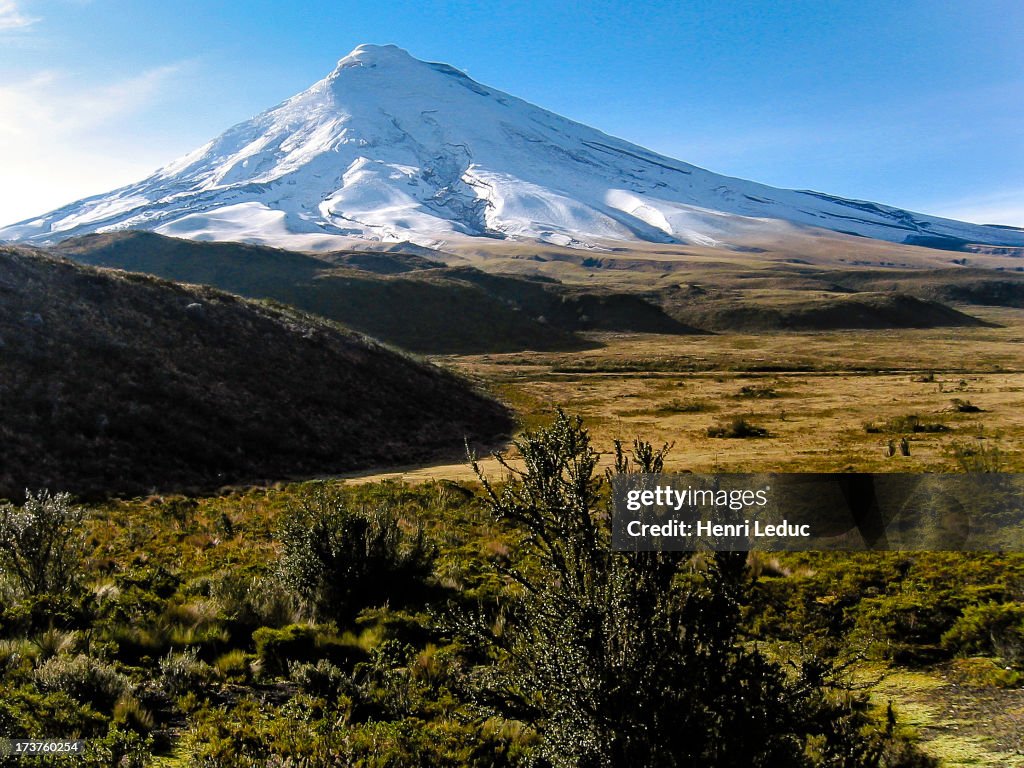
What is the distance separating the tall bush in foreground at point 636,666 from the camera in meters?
3.60

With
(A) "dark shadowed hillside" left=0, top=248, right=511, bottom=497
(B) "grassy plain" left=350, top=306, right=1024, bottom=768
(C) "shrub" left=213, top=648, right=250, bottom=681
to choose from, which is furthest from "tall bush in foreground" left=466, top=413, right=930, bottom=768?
(A) "dark shadowed hillside" left=0, top=248, right=511, bottom=497

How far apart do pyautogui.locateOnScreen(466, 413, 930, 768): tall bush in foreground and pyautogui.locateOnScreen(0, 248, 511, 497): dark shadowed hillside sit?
1662 cm

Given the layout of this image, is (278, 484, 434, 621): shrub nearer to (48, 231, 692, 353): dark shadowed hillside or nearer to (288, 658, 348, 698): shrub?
(288, 658, 348, 698): shrub

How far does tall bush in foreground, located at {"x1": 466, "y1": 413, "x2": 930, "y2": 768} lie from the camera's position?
3.60m

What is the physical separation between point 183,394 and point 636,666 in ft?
77.1

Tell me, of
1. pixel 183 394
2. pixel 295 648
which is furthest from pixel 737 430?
pixel 295 648

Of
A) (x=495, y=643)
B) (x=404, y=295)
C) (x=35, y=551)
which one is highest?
(x=404, y=295)

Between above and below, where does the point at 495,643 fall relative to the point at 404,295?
below

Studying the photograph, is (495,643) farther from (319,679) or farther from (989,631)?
(989,631)

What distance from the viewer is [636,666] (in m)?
3.63

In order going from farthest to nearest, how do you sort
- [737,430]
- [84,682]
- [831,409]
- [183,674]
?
[831,409]
[737,430]
[183,674]
[84,682]

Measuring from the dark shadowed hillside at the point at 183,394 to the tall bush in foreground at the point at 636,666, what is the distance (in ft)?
54.5

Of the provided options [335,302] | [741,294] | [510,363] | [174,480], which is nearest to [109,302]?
[174,480]

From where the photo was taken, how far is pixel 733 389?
43.4 metres
